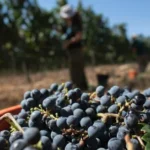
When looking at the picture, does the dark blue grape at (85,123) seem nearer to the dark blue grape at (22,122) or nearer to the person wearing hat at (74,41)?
the dark blue grape at (22,122)

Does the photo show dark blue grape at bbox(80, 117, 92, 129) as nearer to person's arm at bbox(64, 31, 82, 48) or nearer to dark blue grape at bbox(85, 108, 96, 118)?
dark blue grape at bbox(85, 108, 96, 118)

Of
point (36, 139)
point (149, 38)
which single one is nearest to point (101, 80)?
point (36, 139)

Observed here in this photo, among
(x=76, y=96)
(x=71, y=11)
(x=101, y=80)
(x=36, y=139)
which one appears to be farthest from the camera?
(x=101, y=80)

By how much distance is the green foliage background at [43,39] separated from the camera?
9262mm

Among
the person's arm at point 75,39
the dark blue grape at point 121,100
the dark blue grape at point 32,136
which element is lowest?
the dark blue grape at point 121,100

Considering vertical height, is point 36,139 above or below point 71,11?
below

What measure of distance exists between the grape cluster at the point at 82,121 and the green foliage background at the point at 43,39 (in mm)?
A: 4685

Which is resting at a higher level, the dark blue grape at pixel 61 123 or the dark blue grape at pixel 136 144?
the dark blue grape at pixel 61 123

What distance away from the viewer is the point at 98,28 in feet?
52.6

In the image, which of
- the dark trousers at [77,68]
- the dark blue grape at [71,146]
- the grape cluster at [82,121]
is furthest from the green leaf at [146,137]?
the dark trousers at [77,68]

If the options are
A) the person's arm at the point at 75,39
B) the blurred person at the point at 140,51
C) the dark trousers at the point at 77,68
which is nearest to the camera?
the person's arm at the point at 75,39

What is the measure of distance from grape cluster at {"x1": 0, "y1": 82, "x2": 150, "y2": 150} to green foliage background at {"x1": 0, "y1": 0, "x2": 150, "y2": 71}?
4685 millimetres

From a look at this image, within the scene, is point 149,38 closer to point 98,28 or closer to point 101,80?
point 98,28

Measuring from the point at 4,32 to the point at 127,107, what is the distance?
7.78 m
